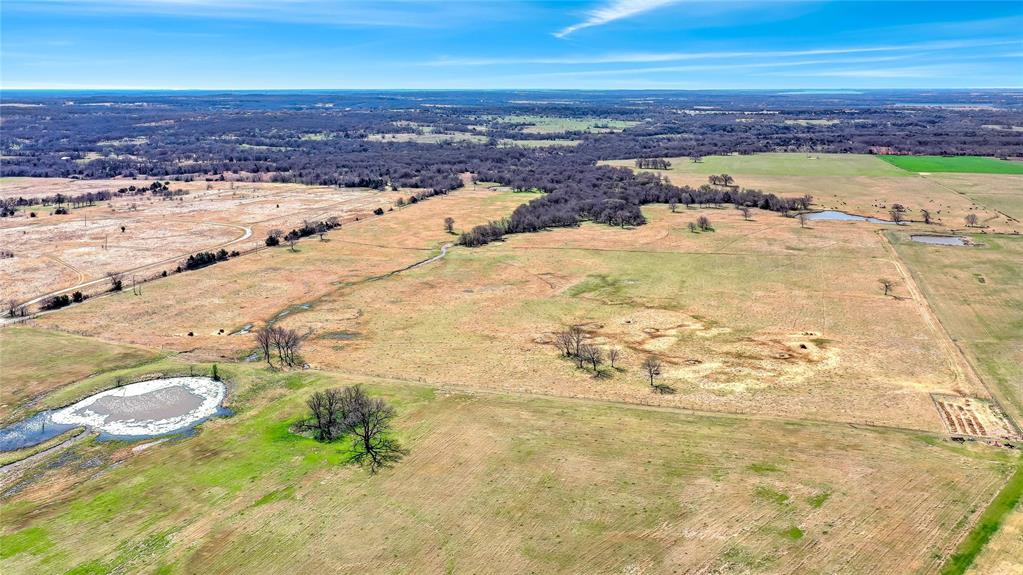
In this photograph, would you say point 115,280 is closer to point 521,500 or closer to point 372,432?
point 372,432

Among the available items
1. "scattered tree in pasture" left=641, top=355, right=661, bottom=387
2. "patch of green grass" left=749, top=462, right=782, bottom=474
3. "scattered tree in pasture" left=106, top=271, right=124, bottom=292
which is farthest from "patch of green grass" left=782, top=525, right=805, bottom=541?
"scattered tree in pasture" left=106, top=271, right=124, bottom=292

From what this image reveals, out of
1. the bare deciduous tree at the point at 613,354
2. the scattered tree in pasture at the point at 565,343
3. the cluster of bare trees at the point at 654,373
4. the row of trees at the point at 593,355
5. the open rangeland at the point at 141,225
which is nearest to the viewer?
the cluster of bare trees at the point at 654,373

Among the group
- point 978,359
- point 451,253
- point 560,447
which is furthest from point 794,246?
point 560,447

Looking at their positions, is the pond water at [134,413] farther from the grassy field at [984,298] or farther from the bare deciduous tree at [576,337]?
the grassy field at [984,298]

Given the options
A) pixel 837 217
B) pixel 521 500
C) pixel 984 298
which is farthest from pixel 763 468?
pixel 837 217

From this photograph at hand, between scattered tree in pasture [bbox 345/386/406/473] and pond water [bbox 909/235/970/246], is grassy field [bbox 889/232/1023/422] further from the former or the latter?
scattered tree in pasture [bbox 345/386/406/473]

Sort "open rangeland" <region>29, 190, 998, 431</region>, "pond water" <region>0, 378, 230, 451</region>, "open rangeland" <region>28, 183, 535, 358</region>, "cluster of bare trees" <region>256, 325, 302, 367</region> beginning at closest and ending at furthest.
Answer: "pond water" <region>0, 378, 230, 451</region>
"open rangeland" <region>29, 190, 998, 431</region>
"cluster of bare trees" <region>256, 325, 302, 367</region>
"open rangeland" <region>28, 183, 535, 358</region>

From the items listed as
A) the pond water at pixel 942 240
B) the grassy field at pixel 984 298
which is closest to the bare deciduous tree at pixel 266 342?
the grassy field at pixel 984 298
